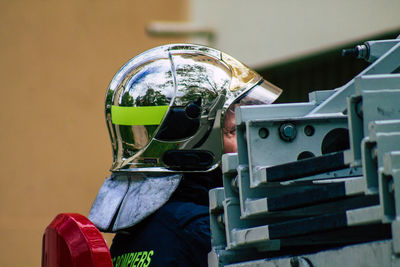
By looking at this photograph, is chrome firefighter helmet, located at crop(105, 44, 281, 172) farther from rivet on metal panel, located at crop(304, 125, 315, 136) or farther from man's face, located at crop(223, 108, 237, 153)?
rivet on metal panel, located at crop(304, 125, 315, 136)

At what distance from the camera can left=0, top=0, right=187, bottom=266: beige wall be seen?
8.73 meters

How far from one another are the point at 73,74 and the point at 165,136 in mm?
6324

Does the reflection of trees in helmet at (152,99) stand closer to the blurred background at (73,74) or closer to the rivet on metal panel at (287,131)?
the rivet on metal panel at (287,131)

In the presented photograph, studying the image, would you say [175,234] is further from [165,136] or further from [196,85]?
[196,85]

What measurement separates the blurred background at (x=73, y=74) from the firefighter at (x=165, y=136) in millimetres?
4994

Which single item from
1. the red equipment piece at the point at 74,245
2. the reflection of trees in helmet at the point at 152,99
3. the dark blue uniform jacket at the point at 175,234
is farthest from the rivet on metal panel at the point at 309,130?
the reflection of trees in helmet at the point at 152,99

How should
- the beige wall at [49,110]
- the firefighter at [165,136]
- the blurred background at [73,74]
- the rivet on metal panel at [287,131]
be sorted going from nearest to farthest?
the rivet on metal panel at [287,131], the firefighter at [165,136], the blurred background at [73,74], the beige wall at [49,110]

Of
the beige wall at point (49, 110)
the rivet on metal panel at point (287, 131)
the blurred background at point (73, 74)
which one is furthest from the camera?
the beige wall at point (49, 110)

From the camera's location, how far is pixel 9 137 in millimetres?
8758

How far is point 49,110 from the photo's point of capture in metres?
8.96

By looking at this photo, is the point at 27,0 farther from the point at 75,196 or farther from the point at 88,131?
the point at 75,196

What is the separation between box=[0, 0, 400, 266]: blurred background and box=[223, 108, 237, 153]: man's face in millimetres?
5032

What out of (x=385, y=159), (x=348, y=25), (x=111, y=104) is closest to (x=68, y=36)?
(x=348, y=25)

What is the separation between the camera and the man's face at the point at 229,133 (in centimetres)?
308
